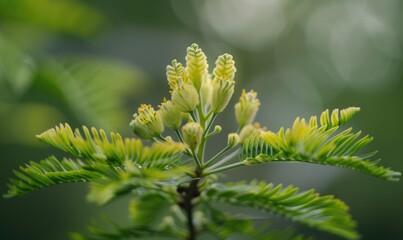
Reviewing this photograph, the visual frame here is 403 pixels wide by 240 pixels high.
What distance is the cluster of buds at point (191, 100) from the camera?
36.2 inches

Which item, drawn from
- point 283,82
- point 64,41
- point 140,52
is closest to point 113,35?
point 140,52

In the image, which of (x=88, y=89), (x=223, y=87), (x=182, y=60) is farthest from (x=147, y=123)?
(x=182, y=60)

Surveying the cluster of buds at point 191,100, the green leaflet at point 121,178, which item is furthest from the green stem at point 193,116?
the green leaflet at point 121,178

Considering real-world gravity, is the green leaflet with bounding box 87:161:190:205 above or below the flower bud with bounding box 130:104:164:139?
below

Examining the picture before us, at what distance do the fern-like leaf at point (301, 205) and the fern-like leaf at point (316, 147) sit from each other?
0.15 feet

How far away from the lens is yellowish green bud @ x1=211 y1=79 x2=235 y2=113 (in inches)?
38.1

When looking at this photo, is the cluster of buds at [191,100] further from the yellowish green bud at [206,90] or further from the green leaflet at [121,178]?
the green leaflet at [121,178]

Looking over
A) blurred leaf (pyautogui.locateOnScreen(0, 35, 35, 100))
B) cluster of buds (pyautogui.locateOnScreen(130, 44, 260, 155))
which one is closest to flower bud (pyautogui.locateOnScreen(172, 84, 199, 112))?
cluster of buds (pyautogui.locateOnScreen(130, 44, 260, 155))

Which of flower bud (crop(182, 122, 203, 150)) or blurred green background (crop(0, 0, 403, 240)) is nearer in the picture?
flower bud (crop(182, 122, 203, 150))

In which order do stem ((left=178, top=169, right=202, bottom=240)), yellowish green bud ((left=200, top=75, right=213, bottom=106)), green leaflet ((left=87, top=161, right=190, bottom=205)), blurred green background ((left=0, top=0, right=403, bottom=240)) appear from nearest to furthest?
green leaflet ((left=87, top=161, right=190, bottom=205)) → stem ((left=178, top=169, right=202, bottom=240)) → yellowish green bud ((left=200, top=75, right=213, bottom=106)) → blurred green background ((left=0, top=0, right=403, bottom=240))

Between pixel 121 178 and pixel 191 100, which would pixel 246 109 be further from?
pixel 121 178

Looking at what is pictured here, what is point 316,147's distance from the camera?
0.75 meters

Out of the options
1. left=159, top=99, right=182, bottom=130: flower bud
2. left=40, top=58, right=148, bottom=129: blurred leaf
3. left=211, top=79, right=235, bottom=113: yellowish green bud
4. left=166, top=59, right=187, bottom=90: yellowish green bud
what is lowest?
left=159, top=99, right=182, bottom=130: flower bud

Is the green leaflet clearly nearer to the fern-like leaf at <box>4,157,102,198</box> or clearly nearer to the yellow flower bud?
the fern-like leaf at <box>4,157,102,198</box>
